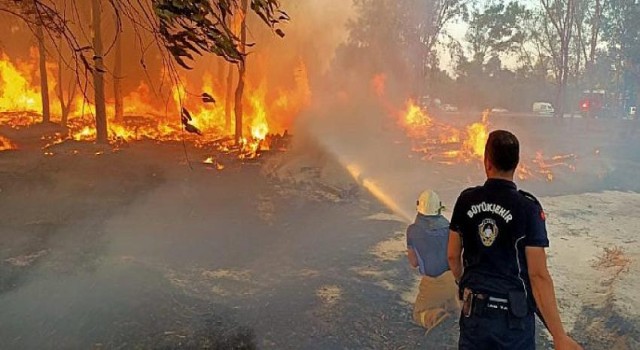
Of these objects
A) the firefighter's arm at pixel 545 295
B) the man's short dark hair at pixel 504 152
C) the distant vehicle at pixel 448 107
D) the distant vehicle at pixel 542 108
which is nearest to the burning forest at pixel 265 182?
the man's short dark hair at pixel 504 152

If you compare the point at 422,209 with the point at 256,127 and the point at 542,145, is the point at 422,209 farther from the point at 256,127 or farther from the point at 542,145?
the point at 542,145

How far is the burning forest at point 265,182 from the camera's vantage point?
199 inches

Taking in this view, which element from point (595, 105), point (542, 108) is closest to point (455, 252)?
point (595, 105)

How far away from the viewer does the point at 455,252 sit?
3.15 metres

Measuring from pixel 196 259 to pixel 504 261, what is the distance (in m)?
5.53

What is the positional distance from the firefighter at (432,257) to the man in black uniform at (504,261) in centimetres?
164

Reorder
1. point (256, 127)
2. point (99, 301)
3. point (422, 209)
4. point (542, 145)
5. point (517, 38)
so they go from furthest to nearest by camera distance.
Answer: point (517, 38), point (542, 145), point (256, 127), point (99, 301), point (422, 209)

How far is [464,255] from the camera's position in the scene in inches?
123

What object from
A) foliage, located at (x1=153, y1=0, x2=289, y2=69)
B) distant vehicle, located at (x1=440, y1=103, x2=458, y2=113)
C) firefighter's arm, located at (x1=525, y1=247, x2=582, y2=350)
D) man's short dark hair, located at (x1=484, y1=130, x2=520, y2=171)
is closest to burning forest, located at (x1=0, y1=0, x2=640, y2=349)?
foliage, located at (x1=153, y1=0, x2=289, y2=69)

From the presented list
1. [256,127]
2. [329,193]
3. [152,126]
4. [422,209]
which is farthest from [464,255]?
[152,126]

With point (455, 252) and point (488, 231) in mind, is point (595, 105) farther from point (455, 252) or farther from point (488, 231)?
point (488, 231)

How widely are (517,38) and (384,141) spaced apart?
1064 inches

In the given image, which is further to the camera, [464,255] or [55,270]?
[55,270]

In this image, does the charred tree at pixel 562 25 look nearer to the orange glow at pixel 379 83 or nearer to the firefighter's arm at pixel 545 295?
the orange glow at pixel 379 83
